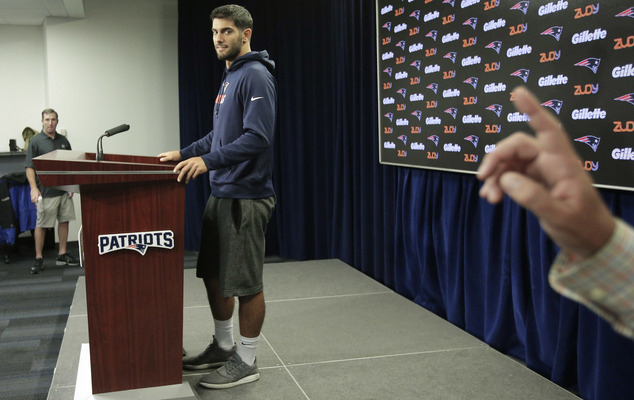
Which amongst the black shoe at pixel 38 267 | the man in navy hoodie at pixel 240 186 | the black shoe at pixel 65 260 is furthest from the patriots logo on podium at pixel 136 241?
the black shoe at pixel 65 260

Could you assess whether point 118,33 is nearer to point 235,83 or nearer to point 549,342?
point 235,83

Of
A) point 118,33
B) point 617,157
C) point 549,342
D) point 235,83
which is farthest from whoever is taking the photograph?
point 118,33

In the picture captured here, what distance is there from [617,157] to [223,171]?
4.73ft

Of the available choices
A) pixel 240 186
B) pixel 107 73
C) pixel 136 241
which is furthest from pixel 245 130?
pixel 107 73

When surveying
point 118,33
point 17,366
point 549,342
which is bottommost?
point 17,366

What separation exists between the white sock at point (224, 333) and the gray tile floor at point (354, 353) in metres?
0.14

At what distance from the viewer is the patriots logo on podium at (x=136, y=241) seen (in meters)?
2.02

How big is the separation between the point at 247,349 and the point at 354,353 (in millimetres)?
577

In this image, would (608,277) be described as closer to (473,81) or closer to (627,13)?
(627,13)

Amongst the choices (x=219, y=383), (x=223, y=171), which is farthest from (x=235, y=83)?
(x=219, y=383)

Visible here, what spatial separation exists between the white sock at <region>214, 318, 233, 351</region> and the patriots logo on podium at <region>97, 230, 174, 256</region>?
2.03 ft

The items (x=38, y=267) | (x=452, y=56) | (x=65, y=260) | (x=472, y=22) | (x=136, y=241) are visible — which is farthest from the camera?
(x=65, y=260)

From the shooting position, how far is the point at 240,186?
7.80ft

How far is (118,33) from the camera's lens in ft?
20.8
